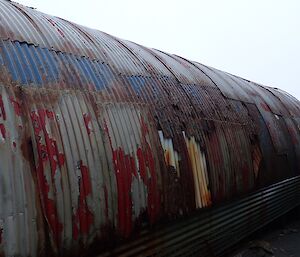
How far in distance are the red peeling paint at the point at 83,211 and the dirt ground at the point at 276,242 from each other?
6225 millimetres

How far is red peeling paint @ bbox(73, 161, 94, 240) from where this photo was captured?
4098 mm

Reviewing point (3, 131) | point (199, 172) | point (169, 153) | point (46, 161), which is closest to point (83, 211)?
point (46, 161)

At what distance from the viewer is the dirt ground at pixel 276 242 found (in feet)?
32.9

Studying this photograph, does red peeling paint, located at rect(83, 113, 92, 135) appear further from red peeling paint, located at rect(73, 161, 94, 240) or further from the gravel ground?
the gravel ground

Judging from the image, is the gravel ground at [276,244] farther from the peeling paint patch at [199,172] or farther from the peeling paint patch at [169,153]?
the peeling paint patch at [169,153]

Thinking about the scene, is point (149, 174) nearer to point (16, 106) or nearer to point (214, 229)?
point (16, 106)

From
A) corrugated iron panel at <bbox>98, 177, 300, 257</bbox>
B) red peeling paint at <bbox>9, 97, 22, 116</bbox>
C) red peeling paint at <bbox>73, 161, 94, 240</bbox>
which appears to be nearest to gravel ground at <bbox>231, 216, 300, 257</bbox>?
corrugated iron panel at <bbox>98, 177, 300, 257</bbox>

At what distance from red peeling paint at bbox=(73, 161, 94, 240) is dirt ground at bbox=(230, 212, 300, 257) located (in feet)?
20.4

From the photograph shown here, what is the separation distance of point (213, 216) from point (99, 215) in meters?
3.95

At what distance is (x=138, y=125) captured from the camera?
5574 mm

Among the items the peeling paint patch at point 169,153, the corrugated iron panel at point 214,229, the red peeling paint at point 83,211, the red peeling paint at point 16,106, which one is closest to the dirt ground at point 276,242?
the corrugated iron panel at point 214,229

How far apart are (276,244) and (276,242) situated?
0.25m

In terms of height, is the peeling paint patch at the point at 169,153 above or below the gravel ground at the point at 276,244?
above

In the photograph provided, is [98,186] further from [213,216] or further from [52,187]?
[213,216]
